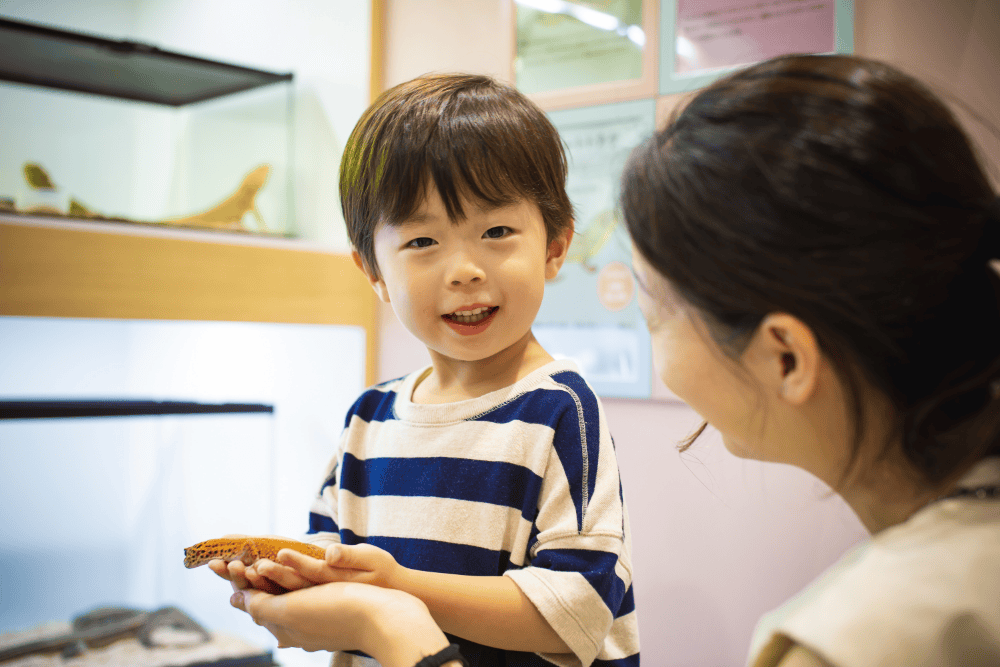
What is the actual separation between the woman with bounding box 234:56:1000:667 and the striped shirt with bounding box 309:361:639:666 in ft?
0.68

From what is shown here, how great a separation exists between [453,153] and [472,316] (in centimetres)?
16

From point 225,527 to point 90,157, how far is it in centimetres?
88

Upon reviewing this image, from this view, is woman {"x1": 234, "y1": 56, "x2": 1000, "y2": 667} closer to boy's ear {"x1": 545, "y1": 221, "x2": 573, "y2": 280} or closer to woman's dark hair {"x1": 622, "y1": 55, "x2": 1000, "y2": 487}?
woman's dark hair {"x1": 622, "y1": 55, "x2": 1000, "y2": 487}

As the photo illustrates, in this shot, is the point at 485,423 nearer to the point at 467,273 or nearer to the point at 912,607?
the point at 467,273

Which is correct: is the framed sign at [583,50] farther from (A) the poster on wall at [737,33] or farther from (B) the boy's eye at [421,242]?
(B) the boy's eye at [421,242]

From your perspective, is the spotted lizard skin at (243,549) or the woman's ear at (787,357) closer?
the woman's ear at (787,357)

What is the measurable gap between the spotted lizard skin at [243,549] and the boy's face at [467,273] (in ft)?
0.79

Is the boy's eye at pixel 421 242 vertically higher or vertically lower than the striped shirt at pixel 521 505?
higher

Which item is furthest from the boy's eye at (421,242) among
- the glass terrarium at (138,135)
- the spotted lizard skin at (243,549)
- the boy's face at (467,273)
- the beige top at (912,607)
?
the glass terrarium at (138,135)

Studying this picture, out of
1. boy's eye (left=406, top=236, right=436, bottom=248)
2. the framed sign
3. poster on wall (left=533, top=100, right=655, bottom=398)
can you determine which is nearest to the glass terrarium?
the framed sign

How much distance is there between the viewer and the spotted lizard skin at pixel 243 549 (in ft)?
2.30

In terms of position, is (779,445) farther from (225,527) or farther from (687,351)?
(225,527)

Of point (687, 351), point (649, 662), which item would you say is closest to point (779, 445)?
point (687, 351)

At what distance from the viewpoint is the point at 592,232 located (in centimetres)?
165
